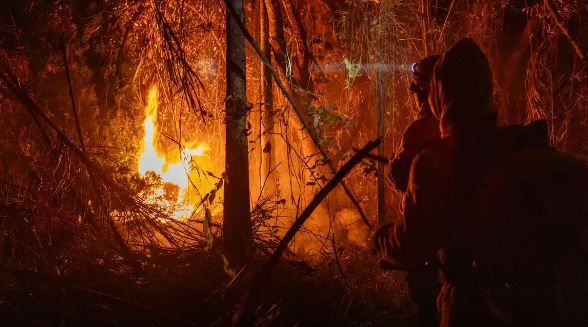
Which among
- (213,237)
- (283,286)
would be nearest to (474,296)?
(283,286)

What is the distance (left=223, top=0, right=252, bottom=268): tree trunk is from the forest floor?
12.6 inches

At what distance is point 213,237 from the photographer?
5469 mm

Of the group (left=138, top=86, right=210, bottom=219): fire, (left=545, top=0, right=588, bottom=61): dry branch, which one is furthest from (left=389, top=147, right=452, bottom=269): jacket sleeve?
(left=138, top=86, right=210, bottom=219): fire

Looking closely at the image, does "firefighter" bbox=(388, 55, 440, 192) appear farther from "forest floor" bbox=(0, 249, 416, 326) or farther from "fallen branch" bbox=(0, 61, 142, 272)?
"fallen branch" bbox=(0, 61, 142, 272)

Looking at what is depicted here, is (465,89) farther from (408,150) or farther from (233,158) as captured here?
(233,158)

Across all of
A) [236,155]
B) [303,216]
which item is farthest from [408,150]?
[236,155]

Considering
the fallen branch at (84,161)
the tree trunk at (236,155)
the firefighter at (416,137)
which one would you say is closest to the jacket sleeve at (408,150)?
the firefighter at (416,137)

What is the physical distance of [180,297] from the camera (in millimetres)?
4789

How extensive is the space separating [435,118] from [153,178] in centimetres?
625

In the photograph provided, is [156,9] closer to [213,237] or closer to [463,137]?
[213,237]

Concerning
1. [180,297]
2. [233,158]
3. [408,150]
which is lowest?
[180,297]

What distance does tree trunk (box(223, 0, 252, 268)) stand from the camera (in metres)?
4.96

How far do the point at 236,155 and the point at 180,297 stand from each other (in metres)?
1.48

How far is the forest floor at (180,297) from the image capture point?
4.29 metres
